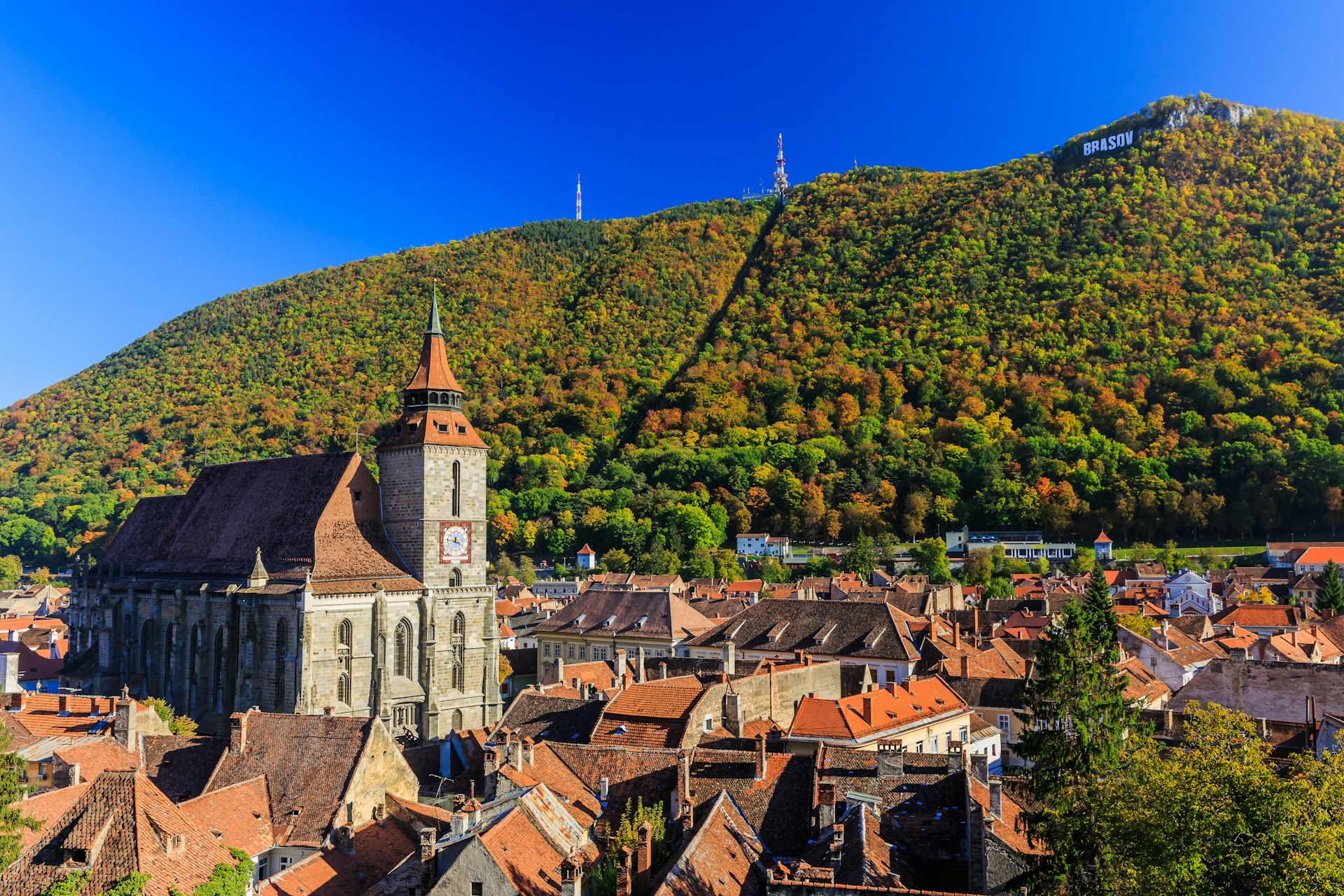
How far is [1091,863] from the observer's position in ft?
72.0

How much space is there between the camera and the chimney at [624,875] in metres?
21.1

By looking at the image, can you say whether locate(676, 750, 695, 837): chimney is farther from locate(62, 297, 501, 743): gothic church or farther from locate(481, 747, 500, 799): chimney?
locate(62, 297, 501, 743): gothic church

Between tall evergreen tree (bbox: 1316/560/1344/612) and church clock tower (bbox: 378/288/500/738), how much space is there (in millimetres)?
69353

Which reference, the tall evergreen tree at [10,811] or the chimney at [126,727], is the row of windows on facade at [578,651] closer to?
the chimney at [126,727]

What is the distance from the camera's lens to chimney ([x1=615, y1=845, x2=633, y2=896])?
21125 millimetres

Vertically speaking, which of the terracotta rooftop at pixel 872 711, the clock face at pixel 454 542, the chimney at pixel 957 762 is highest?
the clock face at pixel 454 542

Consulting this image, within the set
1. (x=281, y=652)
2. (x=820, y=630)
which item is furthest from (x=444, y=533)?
(x=820, y=630)

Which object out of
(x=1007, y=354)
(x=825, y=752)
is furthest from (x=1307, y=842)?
(x=1007, y=354)

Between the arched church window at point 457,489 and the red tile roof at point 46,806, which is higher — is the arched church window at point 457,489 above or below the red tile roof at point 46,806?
above

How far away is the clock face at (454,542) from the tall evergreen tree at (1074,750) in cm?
3530

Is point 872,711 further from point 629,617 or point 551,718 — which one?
point 629,617

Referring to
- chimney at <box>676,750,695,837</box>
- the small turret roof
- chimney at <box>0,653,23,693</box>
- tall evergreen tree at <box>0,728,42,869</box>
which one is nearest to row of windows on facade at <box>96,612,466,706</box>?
chimney at <box>0,653,23,693</box>

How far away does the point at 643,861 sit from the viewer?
22062 mm

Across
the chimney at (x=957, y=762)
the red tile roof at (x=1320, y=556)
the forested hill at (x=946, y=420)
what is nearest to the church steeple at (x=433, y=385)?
the chimney at (x=957, y=762)
